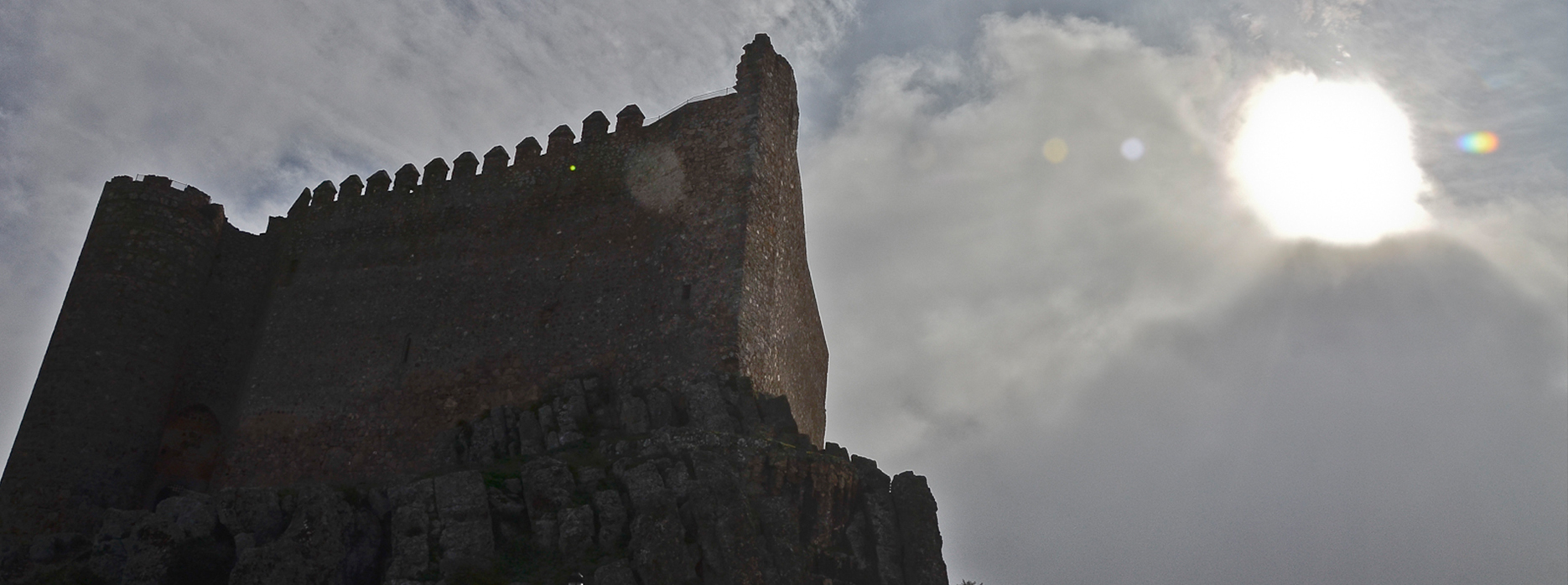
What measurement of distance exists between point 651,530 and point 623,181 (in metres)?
10.2

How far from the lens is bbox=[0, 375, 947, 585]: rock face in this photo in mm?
18438

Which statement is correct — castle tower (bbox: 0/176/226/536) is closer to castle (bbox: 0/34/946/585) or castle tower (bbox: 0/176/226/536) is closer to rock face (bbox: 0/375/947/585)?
castle (bbox: 0/34/946/585)

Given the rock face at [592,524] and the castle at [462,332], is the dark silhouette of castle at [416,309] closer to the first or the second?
the castle at [462,332]

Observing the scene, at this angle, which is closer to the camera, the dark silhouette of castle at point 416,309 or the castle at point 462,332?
the castle at point 462,332

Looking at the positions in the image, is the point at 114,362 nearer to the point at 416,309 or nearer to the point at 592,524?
the point at 416,309

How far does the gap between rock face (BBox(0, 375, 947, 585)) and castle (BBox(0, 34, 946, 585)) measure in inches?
4.3

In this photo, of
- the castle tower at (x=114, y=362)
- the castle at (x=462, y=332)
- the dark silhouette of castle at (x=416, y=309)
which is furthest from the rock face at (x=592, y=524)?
the castle tower at (x=114, y=362)

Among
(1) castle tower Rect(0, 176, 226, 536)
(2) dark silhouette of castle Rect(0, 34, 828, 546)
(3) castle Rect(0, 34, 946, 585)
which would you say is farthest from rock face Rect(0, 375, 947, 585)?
(1) castle tower Rect(0, 176, 226, 536)

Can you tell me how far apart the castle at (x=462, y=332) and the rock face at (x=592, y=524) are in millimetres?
108

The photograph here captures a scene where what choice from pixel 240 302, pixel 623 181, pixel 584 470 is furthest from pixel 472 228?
pixel 584 470

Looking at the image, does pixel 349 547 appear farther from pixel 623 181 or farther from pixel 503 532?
pixel 623 181

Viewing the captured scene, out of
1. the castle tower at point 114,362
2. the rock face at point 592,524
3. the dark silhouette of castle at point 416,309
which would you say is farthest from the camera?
the castle tower at point 114,362

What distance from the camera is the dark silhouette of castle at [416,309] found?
969 inches

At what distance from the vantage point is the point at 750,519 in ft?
63.0
